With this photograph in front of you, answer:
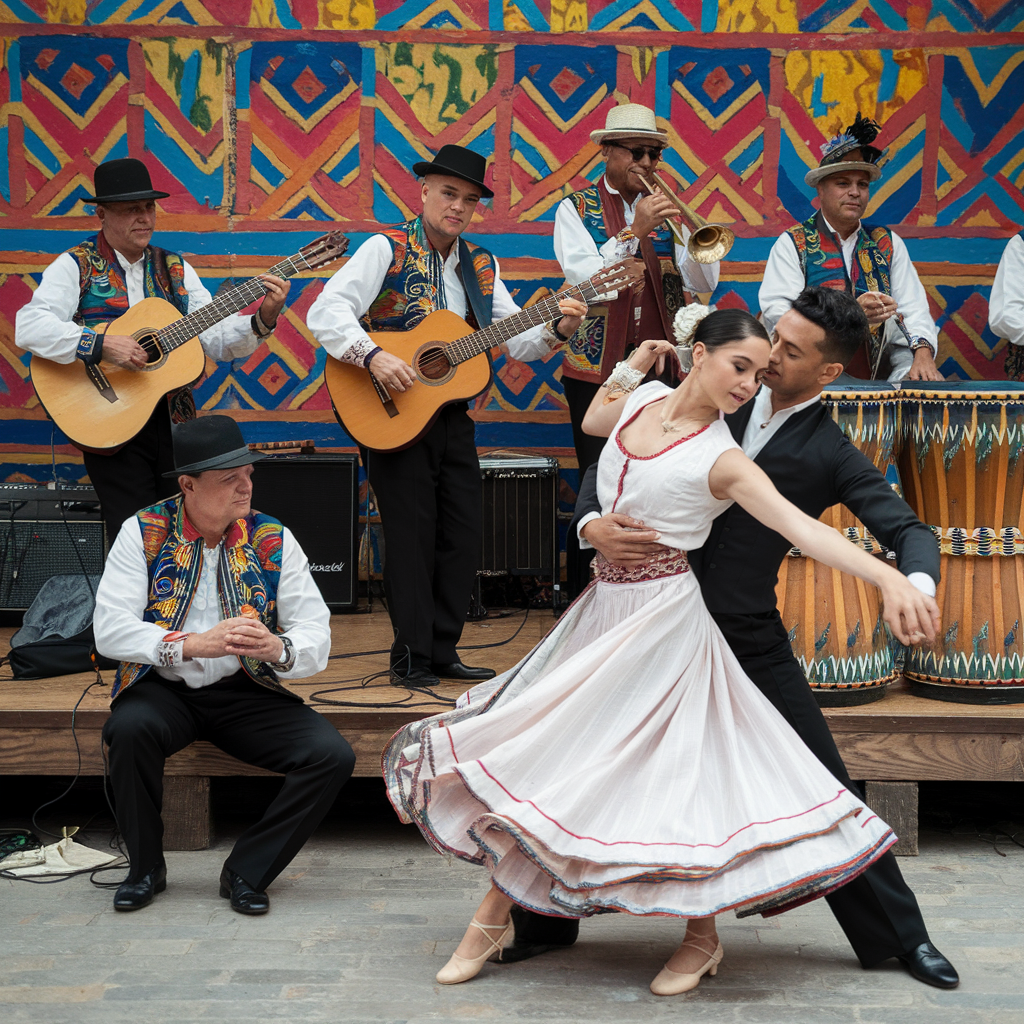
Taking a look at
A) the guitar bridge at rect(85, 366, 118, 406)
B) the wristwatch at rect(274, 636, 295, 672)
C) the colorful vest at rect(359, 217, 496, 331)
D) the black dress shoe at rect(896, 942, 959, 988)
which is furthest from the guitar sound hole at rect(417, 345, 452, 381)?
the black dress shoe at rect(896, 942, 959, 988)

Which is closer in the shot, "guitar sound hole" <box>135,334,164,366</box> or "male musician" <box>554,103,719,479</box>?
"guitar sound hole" <box>135,334,164,366</box>

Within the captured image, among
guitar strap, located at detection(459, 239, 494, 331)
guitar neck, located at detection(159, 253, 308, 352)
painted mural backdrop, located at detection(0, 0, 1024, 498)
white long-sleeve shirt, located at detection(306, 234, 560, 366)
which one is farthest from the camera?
painted mural backdrop, located at detection(0, 0, 1024, 498)

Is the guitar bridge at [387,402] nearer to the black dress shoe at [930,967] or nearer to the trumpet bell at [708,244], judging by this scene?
the trumpet bell at [708,244]

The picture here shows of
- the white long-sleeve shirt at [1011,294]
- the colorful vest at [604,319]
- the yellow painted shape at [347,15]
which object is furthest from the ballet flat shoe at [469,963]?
the yellow painted shape at [347,15]

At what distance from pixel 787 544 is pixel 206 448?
1630 mm

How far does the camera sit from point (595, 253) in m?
4.71

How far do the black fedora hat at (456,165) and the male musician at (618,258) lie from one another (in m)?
0.57

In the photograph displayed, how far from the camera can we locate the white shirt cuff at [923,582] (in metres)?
2.42

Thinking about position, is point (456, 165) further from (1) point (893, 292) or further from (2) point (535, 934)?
(2) point (535, 934)

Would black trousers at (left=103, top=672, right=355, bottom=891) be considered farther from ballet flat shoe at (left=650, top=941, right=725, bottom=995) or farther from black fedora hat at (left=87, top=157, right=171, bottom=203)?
black fedora hat at (left=87, top=157, right=171, bottom=203)

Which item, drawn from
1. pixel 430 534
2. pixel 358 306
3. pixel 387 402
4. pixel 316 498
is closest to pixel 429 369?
pixel 387 402

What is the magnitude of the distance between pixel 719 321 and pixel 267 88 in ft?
11.8

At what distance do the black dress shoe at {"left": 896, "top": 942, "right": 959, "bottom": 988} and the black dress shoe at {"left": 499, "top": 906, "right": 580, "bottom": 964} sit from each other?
2.75 feet

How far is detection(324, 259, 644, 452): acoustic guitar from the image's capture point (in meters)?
4.23
